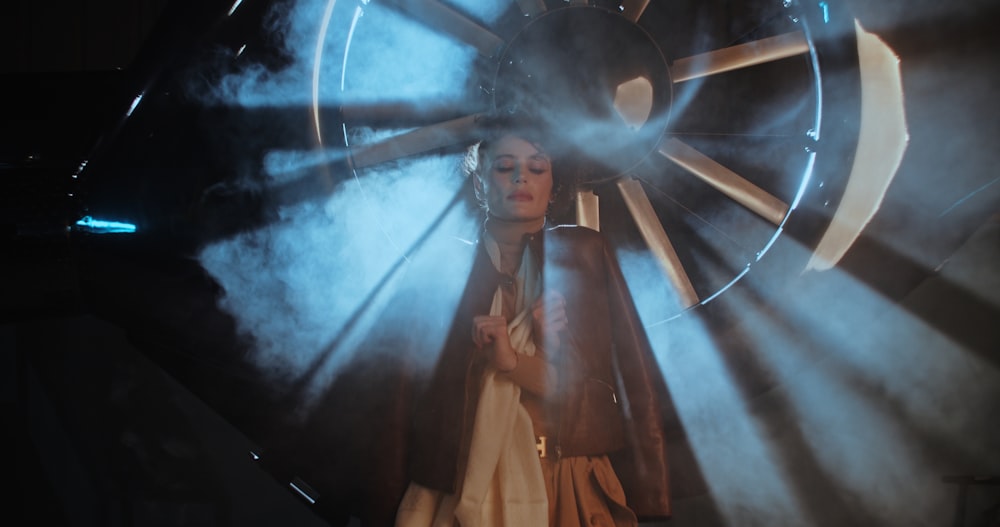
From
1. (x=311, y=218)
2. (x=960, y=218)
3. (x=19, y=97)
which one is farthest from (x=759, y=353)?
(x=19, y=97)

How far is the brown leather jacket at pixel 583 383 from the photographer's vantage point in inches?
52.6

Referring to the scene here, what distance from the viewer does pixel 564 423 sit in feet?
4.36

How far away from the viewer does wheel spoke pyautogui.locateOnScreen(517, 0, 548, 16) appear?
4.50 ft

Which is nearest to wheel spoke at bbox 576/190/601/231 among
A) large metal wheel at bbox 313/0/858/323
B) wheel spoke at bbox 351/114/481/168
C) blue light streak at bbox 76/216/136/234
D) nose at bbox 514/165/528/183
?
large metal wheel at bbox 313/0/858/323

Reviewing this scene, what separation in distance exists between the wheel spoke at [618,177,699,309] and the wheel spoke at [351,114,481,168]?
11.7 inches

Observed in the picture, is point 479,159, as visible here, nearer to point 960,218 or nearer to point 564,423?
point 564,423

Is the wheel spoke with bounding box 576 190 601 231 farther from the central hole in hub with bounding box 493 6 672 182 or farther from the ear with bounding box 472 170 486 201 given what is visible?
the ear with bounding box 472 170 486 201

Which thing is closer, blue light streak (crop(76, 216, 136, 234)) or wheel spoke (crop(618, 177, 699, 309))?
wheel spoke (crop(618, 177, 699, 309))

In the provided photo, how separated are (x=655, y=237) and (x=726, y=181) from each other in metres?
0.16

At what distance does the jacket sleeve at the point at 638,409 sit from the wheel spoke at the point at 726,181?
0.21 m

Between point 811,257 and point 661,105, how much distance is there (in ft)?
1.23

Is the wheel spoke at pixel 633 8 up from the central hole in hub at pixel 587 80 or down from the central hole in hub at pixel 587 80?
up

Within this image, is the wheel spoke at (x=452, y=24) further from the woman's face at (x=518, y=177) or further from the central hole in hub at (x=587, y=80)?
the woman's face at (x=518, y=177)

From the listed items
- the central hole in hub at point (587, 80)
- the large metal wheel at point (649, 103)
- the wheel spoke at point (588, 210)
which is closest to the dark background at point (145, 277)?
the large metal wheel at point (649, 103)
